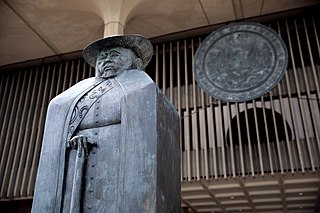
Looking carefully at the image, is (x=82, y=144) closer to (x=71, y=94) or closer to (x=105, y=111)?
(x=105, y=111)

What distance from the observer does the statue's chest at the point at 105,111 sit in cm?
180

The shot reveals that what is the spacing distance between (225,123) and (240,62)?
191 cm

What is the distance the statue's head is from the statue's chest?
204 millimetres

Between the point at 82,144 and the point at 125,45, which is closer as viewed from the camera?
the point at 82,144

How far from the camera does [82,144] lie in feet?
5.62

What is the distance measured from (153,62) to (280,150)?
4.25m

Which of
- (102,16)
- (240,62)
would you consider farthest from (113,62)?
(102,16)

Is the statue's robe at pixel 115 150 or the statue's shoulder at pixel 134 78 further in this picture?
the statue's shoulder at pixel 134 78

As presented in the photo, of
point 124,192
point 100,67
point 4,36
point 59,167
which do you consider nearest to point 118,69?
point 100,67

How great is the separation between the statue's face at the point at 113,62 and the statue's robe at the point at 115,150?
7 cm

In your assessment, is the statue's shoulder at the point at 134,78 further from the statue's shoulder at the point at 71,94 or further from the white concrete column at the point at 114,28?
the white concrete column at the point at 114,28

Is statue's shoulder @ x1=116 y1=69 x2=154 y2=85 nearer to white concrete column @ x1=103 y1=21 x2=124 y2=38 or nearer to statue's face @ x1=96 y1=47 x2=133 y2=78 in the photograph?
statue's face @ x1=96 y1=47 x2=133 y2=78

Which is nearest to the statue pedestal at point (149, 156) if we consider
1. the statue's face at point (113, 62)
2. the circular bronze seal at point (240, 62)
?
the statue's face at point (113, 62)

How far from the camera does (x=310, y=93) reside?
25.7ft
